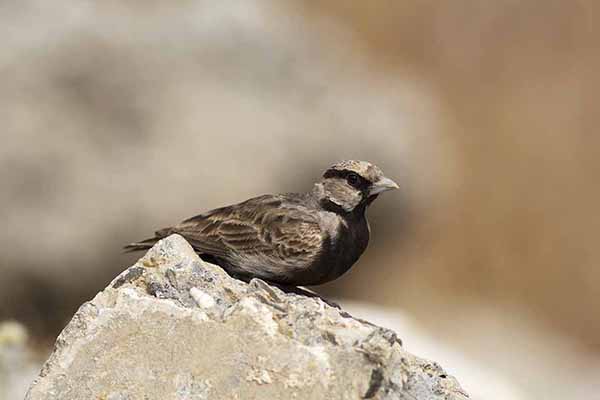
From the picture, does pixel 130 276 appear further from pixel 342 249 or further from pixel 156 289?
pixel 342 249

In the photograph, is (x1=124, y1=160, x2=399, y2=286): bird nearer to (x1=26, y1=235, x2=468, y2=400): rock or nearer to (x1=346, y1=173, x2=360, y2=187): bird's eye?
(x1=346, y1=173, x2=360, y2=187): bird's eye

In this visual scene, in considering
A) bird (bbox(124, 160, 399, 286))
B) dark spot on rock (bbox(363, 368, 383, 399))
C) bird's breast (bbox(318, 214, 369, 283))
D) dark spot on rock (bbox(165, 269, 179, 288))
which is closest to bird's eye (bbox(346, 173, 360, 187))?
bird (bbox(124, 160, 399, 286))

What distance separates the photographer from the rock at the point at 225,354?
3.93m

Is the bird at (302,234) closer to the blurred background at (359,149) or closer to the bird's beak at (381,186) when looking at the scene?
the bird's beak at (381,186)

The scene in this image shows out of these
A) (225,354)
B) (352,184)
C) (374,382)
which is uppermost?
(352,184)

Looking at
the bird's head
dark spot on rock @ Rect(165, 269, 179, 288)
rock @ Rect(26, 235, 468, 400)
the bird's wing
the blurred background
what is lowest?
rock @ Rect(26, 235, 468, 400)

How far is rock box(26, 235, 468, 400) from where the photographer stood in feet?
12.9

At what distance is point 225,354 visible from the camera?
404 cm

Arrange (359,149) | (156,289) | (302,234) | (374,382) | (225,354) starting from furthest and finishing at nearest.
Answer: (359,149), (302,234), (156,289), (225,354), (374,382)

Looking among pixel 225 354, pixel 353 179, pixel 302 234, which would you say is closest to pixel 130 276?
pixel 225 354

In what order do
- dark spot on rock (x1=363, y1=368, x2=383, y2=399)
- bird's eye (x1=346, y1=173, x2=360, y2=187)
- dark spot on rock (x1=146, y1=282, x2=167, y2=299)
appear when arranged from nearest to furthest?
dark spot on rock (x1=363, y1=368, x2=383, y2=399)
dark spot on rock (x1=146, y1=282, x2=167, y2=299)
bird's eye (x1=346, y1=173, x2=360, y2=187)

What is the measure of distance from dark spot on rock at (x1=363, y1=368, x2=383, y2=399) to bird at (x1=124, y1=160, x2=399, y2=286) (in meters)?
2.37

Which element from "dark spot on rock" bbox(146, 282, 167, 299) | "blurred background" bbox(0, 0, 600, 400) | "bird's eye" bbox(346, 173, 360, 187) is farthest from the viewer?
"blurred background" bbox(0, 0, 600, 400)

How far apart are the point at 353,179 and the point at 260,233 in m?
0.55
